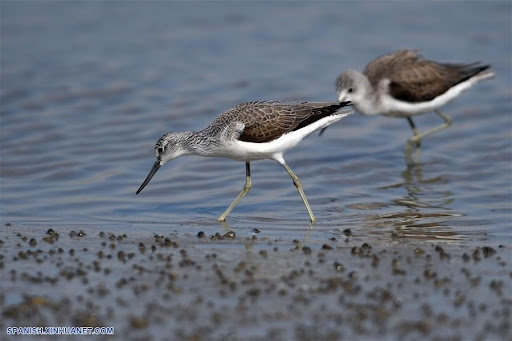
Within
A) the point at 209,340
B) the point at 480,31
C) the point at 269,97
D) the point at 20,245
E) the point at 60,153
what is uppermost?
the point at 480,31

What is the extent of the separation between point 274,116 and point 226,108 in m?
5.86

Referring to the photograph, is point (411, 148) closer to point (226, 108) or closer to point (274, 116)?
point (226, 108)

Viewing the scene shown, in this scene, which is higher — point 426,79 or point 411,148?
point 426,79

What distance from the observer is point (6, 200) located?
11781mm

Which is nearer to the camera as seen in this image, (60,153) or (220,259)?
(220,259)

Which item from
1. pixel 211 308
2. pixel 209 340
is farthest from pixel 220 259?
pixel 209 340

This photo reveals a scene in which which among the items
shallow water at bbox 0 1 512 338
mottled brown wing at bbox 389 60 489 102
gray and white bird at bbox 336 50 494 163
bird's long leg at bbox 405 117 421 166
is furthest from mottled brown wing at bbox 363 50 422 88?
shallow water at bbox 0 1 512 338

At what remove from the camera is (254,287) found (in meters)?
7.74

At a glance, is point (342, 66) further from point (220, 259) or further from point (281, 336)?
point (281, 336)

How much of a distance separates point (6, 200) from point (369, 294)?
6247mm

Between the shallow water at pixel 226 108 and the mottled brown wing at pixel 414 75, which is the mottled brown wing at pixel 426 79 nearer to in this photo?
the mottled brown wing at pixel 414 75

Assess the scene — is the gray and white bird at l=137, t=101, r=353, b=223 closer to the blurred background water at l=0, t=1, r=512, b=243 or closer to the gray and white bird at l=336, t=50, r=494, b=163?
the blurred background water at l=0, t=1, r=512, b=243

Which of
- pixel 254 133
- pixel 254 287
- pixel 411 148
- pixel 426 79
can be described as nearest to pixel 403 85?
pixel 426 79

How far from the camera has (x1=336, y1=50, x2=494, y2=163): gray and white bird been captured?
13.7 m
